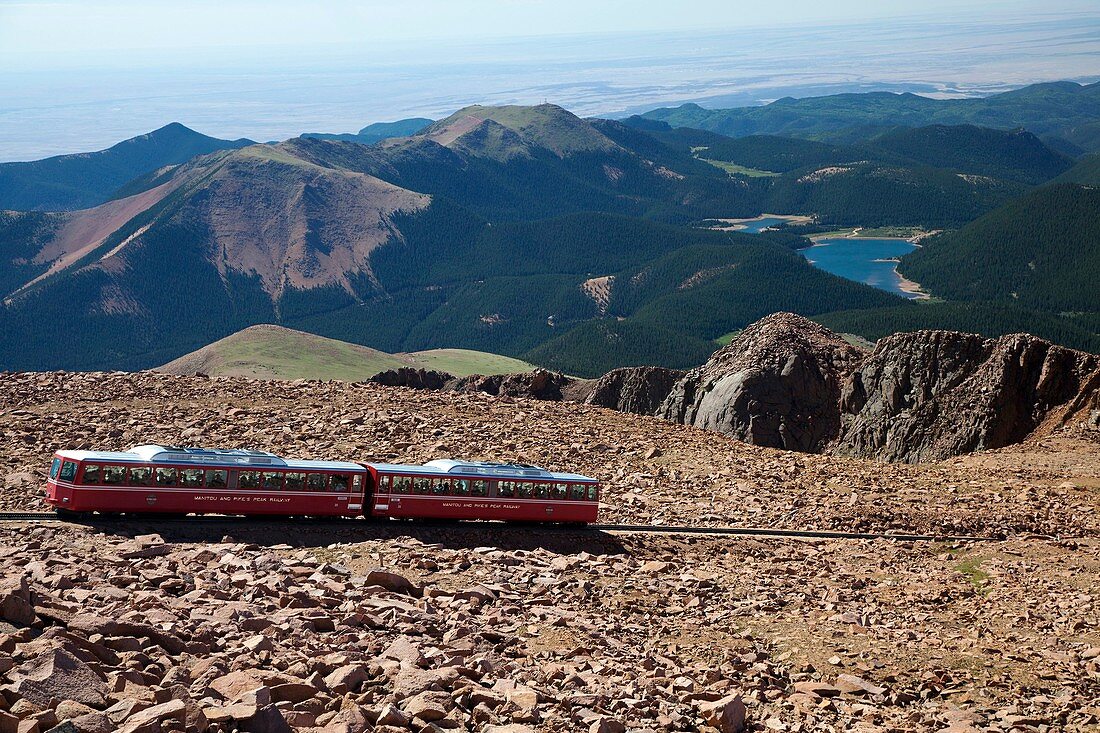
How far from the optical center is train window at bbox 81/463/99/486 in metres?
38.3

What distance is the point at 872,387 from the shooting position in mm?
76062

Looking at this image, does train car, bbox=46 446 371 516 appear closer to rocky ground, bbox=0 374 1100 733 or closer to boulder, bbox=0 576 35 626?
rocky ground, bbox=0 374 1100 733

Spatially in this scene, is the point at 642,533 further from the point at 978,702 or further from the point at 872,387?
the point at 872,387

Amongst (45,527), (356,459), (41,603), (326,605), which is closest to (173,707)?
(41,603)

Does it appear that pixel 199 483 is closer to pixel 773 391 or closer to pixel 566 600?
pixel 566 600

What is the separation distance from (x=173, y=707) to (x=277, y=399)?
4536 cm

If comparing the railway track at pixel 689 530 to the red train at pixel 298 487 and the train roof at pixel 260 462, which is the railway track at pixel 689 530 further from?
the train roof at pixel 260 462

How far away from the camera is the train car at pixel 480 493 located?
4262 cm

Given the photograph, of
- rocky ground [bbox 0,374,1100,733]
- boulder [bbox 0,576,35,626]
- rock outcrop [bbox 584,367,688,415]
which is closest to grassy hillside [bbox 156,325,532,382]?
rock outcrop [bbox 584,367,688,415]

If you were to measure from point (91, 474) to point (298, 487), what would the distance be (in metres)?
7.42

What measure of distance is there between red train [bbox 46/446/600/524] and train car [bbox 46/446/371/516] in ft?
0.12

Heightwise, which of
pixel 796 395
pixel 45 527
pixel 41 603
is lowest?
pixel 796 395

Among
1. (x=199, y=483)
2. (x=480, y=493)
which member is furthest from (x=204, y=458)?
(x=480, y=493)

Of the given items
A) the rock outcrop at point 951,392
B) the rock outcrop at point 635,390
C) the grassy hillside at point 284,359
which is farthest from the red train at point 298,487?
the grassy hillside at point 284,359
